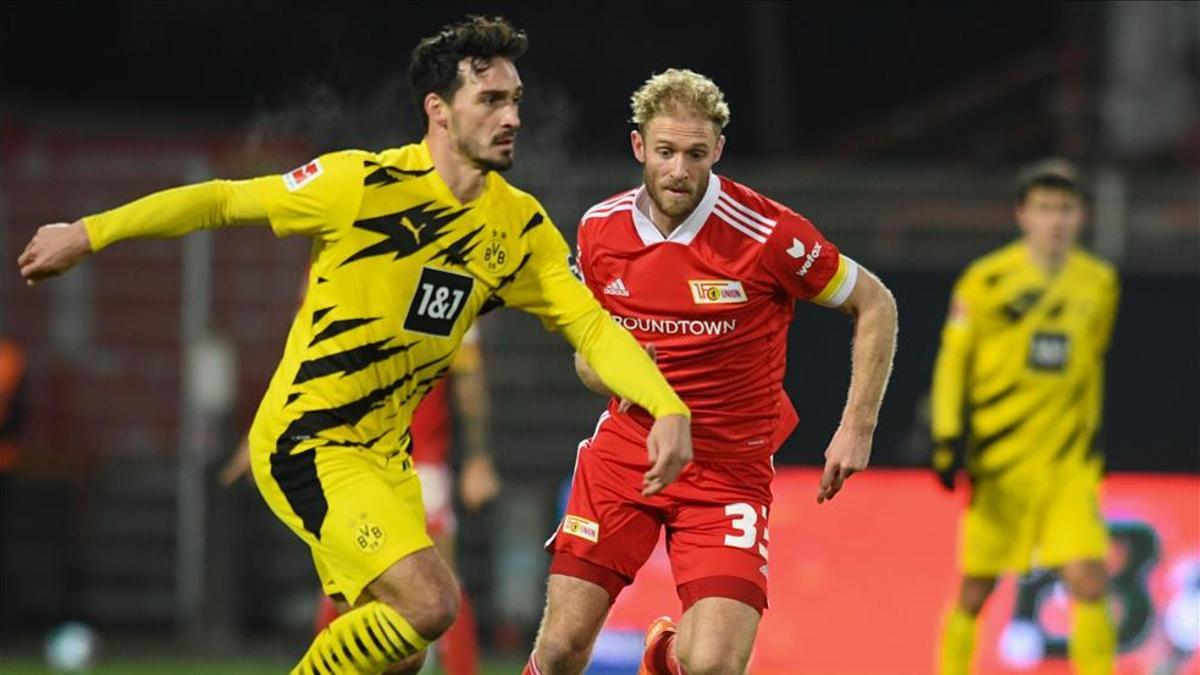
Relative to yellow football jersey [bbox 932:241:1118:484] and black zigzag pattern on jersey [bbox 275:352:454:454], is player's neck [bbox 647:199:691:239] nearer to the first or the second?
black zigzag pattern on jersey [bbox 275:352:454:454]

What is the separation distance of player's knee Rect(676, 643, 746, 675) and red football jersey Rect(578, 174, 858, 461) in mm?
642

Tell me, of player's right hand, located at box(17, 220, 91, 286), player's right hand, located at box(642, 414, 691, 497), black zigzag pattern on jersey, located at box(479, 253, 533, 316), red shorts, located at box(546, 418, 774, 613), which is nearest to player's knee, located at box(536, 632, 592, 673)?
red shorts, located at box(546, 418, 774, 613)

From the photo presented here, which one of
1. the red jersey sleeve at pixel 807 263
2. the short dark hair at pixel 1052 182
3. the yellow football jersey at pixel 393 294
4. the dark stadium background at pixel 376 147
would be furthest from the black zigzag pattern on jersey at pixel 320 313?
the dark stadium background at pixel 376 147

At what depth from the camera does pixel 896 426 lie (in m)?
12.9

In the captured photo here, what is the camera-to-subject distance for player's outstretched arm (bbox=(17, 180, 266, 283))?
244 inches

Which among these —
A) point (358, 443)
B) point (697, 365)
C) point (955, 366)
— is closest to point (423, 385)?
point (358, 443)

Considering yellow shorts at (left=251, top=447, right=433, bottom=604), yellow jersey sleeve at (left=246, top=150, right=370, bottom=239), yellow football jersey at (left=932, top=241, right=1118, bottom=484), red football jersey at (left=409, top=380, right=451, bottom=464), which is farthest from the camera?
red football jersey at (left=409, top=380, right=451, bottom=464)

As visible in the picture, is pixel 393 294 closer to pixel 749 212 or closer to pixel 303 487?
pixel 303 487

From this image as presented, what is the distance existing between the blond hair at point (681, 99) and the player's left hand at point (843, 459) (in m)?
1.01

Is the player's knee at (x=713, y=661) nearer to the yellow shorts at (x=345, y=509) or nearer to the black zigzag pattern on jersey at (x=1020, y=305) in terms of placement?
the yellow shorts at (x=345, y=509)

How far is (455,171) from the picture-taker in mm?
6969

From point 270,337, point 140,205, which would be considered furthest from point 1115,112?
point 140,205

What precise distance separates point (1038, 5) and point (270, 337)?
527 centimetres

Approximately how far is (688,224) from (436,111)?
3.04ft
